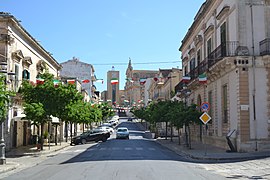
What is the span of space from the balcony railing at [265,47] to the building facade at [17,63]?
53.1 feet

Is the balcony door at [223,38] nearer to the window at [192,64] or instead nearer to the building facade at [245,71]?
the building facade at [245,71]

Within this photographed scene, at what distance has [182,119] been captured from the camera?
27828 mm

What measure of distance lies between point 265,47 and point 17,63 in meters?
18.5

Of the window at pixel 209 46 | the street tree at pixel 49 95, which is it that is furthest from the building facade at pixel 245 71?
the street tree at pixel 49 95

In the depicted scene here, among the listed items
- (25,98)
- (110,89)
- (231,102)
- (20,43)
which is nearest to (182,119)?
(231,102)

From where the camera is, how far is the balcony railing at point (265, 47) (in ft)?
74.6

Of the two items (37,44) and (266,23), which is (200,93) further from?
(37,44)

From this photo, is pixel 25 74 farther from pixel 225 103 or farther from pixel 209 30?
pixel 225 103

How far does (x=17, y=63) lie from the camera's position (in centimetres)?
2805

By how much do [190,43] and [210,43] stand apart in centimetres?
1024

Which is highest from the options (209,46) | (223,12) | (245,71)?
(223,12)

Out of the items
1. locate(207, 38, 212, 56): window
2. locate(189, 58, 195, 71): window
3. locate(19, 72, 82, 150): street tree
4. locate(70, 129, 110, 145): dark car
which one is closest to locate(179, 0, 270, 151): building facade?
locate(207, 38, 212, 56): window

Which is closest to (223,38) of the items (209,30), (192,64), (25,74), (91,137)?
(209,30)

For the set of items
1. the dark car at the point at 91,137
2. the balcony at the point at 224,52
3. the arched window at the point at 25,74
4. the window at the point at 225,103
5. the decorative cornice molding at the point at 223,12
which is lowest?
the dark car at the point at 91,137
